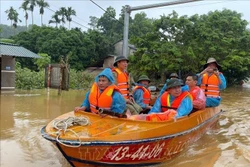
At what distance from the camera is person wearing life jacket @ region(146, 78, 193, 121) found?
4.86 metres

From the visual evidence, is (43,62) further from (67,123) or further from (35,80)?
(67,123)

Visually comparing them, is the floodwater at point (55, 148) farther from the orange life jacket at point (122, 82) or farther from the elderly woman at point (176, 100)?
the orange life jacket at point (122, 82)

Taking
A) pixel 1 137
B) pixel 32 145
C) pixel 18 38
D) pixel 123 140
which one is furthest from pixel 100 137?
pixel 18 38

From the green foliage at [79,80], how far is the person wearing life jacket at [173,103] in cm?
1359

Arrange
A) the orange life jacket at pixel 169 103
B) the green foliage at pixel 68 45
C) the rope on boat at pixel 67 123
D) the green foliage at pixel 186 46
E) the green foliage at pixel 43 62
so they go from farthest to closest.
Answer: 1. the green foliage at pixel 68 45
2. the green foliage at pixel 43 62
3. the green foliage at pixel 186 46
4. the orange life jacket at pixel 169 103
5. the rope on boat at pixel 67 123

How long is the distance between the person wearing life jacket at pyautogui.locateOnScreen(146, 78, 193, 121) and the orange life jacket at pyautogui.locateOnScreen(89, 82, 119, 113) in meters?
0.75

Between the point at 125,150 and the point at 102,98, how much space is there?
3.35 feet

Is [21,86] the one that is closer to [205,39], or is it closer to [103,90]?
[205,39]

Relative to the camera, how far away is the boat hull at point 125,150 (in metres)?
3.72

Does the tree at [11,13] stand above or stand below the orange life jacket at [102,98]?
above

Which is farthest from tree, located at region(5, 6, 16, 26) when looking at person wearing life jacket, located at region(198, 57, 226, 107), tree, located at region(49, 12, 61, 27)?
person wearing life jacket, located at region(198, 57, 226, 107)

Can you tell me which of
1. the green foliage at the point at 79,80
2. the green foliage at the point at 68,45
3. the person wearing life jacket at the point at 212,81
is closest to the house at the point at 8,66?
the green foliage at the point at 79,80

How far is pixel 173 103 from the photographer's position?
5281 millimetres

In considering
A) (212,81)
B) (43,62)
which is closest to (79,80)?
(43,62)
